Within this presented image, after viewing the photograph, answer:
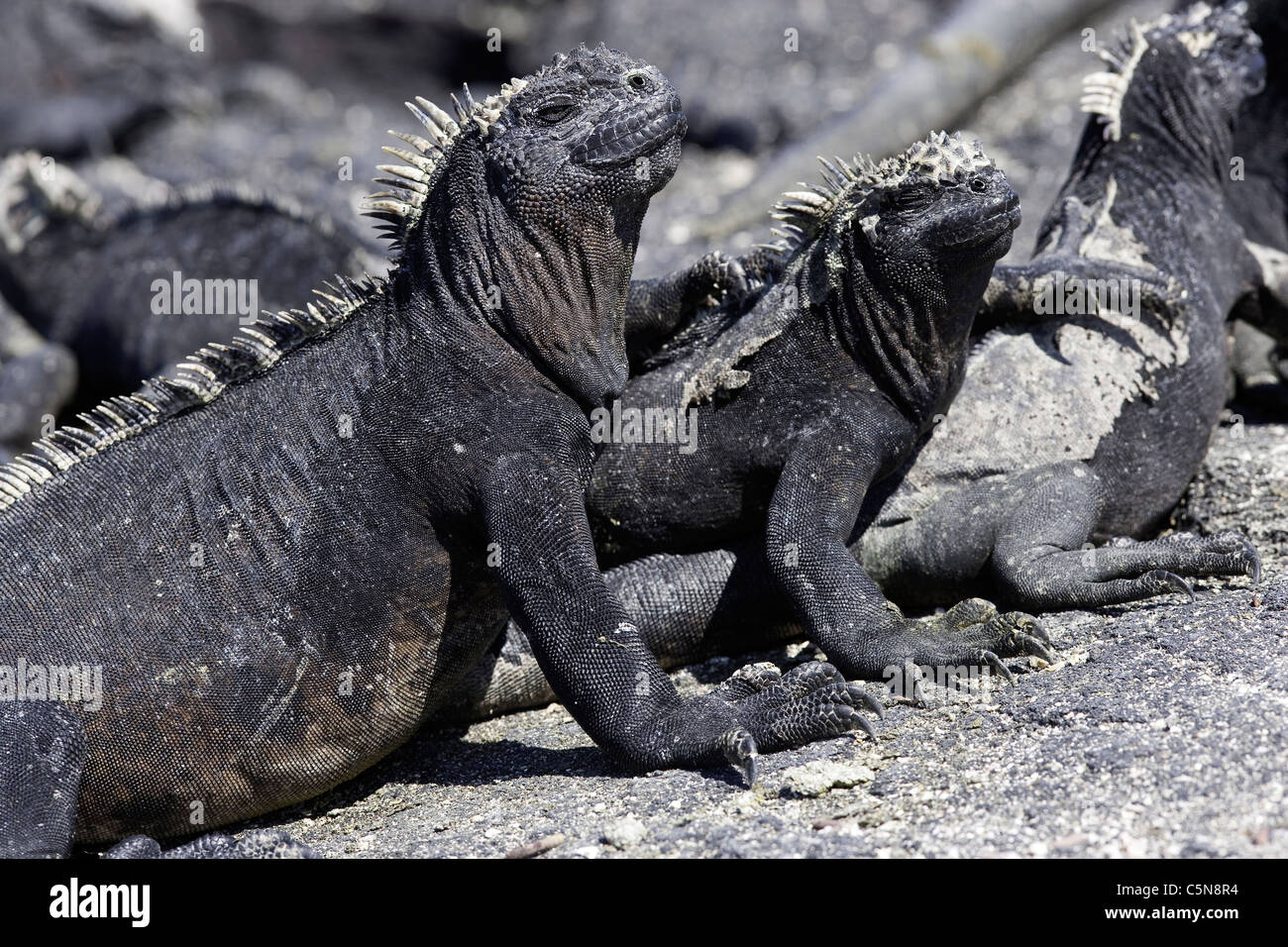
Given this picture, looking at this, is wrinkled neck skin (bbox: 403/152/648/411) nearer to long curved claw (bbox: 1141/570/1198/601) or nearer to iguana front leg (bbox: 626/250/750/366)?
iguana front leg (bbox: 626/250/750/366)

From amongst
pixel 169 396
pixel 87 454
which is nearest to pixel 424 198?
pixel 169 396

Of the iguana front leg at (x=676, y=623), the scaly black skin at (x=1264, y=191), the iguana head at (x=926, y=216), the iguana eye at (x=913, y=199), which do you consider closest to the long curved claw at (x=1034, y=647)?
the iguana front leg at (x=676, y=623)

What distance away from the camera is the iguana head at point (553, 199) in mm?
3586

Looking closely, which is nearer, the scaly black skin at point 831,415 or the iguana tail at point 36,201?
the scaly black skin at point 831,415

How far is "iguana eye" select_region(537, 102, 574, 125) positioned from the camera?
359cm

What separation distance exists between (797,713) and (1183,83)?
322 centimetres

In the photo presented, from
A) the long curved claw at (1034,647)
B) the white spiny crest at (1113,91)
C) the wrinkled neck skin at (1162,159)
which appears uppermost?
the white spiny crest at (1113,91)

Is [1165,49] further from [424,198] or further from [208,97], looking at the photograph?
[208,97]

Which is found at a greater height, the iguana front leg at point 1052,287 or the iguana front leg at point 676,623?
the iguana front leg at point 1052,287

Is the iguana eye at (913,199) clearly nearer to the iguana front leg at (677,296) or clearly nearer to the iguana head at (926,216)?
the iguana head at (926,216)

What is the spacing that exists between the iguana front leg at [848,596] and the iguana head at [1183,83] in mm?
2091

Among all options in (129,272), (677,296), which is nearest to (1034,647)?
(677,296)

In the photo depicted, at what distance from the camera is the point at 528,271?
3652 mm

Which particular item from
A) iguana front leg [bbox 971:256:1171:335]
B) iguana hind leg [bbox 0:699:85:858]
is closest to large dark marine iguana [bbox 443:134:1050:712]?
iguana front leg [bbox 971:256:1171:335]
